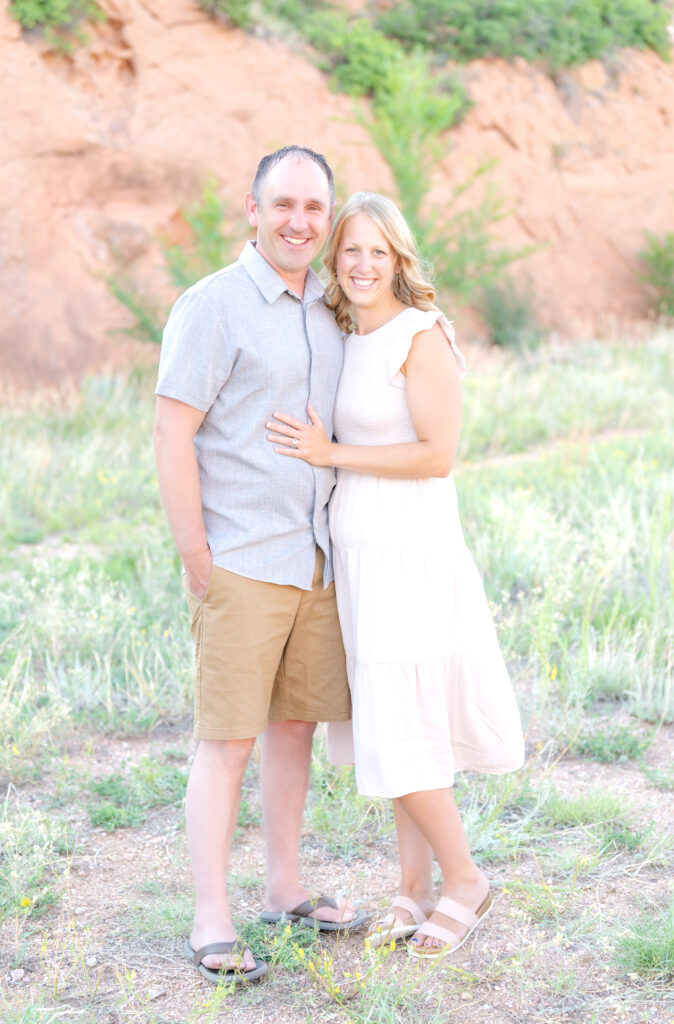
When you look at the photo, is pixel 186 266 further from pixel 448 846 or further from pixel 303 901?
pixel 448 846

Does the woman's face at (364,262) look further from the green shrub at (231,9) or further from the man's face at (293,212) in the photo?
the green shrub at (231,9)

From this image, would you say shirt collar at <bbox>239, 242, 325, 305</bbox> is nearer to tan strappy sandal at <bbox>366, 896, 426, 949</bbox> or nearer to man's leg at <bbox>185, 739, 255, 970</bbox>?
man's leg at <bbox>185, 739, 255, 970</bbox>

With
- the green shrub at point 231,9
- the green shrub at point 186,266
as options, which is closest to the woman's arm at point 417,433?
the green shrub at point 186,266

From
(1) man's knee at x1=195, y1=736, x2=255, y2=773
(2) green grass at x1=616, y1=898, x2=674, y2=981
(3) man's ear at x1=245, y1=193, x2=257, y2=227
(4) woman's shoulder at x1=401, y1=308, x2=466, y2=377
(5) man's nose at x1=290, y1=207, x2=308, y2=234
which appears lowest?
(2) green grass at x1=616, y1=898, x2=674, y2=981

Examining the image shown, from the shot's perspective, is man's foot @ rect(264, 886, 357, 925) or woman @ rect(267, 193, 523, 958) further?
man's foot @ rect(264, 886, 357, 925)

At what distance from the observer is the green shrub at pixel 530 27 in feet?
49.9

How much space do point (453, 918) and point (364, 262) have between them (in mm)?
1723

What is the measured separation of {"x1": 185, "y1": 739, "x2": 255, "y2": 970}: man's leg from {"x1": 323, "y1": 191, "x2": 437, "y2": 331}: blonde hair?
47.2 inches

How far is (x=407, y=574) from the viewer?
8.66ft

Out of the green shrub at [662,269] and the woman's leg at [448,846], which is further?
the green shrub at [662,269]

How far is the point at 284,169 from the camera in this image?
262 centimetres

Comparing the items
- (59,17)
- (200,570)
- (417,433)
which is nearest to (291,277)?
(417,433)

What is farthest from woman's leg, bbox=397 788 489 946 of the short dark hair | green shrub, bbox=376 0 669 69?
green shrub, bbox=376 0 669 69

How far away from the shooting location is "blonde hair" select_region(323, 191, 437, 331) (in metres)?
2.68
